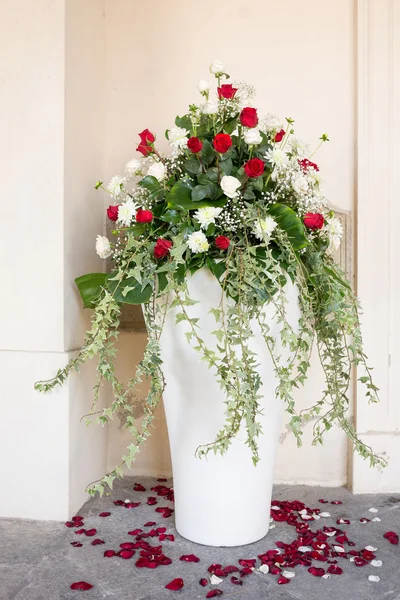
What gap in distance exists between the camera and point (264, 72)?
6.77 ft

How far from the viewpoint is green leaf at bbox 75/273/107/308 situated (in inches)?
65.4

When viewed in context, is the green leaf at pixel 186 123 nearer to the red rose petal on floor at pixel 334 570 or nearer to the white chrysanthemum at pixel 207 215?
the white chrysanthemum at pixel 207 215

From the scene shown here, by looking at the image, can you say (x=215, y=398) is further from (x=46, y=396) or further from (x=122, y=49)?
(x=122, y=49)

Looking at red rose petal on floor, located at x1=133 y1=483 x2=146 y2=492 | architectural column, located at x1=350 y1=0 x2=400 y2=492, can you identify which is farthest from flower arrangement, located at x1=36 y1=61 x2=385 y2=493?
red rose petal on floor, located at x1=133 y1=483 x2=146 y2=492

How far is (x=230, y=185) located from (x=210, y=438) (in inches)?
24.6

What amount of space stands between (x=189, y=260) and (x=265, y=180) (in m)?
0.33

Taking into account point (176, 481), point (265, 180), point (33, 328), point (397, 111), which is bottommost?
point (176, 481)

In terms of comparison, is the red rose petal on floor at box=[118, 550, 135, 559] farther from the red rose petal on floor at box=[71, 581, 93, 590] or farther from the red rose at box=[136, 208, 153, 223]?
the red rose at box=[136, 208, 153, 223]

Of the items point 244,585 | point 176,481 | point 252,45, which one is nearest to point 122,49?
point 252,45

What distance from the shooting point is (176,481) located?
5.17ft

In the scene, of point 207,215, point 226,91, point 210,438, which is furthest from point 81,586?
point 226,91

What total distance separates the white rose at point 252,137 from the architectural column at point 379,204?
0.68 meters

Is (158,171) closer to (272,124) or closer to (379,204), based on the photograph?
(272,124)

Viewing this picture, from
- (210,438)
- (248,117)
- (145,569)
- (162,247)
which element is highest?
(248,117)
